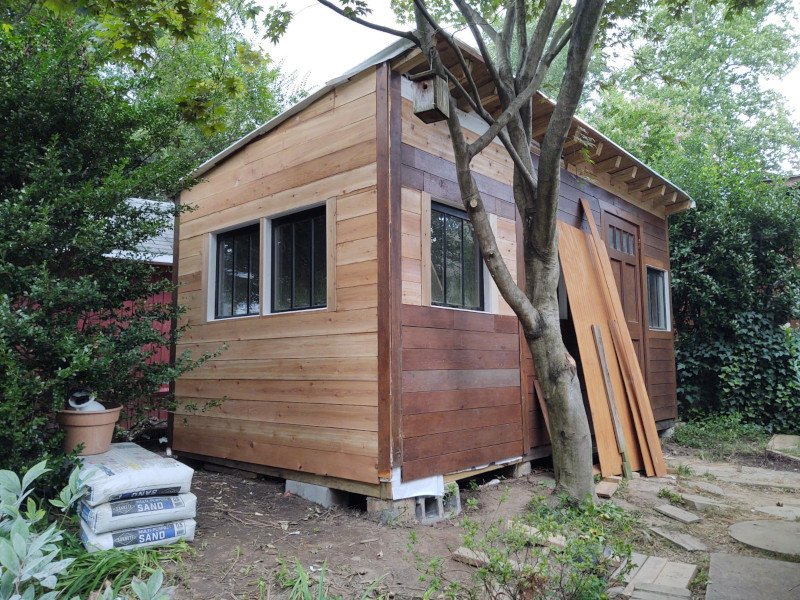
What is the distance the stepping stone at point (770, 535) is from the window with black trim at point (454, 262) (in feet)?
8.72

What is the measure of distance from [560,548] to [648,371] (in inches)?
203

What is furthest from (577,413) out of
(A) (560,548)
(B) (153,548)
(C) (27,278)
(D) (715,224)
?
(D) (715,224)

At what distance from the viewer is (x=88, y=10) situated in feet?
13.5

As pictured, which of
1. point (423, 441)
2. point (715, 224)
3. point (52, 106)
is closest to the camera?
point (52, 106)

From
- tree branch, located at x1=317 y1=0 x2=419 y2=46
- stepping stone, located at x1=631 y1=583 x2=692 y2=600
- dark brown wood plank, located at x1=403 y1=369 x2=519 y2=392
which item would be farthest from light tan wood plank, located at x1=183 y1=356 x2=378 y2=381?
tree branch, located at x1=317 y1=0 x2=419 y2=46

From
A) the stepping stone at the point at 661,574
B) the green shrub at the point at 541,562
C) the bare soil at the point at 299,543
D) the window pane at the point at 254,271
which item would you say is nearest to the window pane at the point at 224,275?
the window pane at the point at 254,271

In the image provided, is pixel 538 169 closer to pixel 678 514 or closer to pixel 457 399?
pixel 457 399

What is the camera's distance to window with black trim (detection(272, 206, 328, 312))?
4988 mm

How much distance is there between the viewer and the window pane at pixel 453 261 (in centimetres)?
504

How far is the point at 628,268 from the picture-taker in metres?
8.00

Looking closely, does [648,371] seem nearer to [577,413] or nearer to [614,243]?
[614,243]

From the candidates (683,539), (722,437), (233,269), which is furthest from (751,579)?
(722,437)

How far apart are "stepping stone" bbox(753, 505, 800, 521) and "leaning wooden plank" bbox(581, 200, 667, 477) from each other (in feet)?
3.64

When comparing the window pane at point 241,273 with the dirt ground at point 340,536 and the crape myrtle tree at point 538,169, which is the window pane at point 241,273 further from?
the crape myrtle tree at point 538,169
